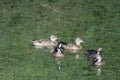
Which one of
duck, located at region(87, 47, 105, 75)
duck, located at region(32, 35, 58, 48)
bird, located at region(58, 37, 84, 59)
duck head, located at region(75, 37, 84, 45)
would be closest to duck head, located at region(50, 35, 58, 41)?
duck, located at region(32, 35, 58, 48)

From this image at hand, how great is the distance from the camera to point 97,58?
1747 cm

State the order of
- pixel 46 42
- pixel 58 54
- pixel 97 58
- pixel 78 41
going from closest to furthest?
pixel 97 58 < pixel 58 54 < pixel 78 41 < pixel 46 42

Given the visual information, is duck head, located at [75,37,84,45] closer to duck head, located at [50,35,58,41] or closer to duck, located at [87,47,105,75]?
duck, located at [87,47,105,75]

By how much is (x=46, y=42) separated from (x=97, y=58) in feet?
8.24

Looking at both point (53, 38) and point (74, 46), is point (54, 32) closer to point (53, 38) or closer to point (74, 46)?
point (53, 38)

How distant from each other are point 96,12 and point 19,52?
5496mm

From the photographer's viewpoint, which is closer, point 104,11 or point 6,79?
point 6,79

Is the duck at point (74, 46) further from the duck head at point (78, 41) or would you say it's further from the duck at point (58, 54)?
the duck at point (58, 54)

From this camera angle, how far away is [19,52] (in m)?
18.1

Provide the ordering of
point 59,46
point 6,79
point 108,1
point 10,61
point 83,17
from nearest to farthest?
1. point 6,79
2. point 10,61
3. point 59,46
4. point 83,17
5. point 108,1

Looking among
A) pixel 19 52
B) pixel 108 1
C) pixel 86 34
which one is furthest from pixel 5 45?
pixel 108 1

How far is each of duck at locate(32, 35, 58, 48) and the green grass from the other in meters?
0.21

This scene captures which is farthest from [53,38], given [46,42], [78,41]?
[78,41]

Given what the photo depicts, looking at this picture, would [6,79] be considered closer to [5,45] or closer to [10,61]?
[10,61]
